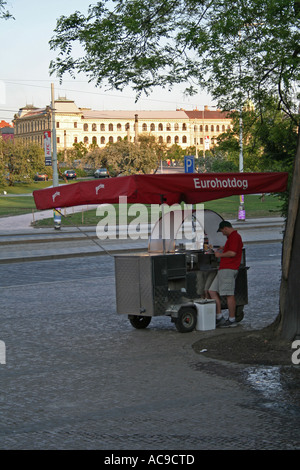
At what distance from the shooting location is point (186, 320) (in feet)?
37.5

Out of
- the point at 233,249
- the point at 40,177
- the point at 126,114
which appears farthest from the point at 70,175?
the point at 233,249

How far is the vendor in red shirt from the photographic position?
11.6 meters

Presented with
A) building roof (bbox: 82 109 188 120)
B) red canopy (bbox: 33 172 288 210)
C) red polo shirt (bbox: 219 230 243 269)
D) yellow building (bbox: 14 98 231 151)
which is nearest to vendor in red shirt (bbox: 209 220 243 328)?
red polo shirt (bbox: 219 230 243 269)

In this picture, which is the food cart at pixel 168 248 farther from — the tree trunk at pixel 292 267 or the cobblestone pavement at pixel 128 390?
the tree trunk at pixel 292 267

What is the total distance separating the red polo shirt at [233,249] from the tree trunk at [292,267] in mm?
1764

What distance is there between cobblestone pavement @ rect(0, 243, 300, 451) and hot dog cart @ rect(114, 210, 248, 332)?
33 centimetres

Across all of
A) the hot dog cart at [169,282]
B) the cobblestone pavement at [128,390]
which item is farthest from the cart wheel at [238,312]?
the cobblestone pavement at [128,390]

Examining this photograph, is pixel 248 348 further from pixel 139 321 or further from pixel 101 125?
pixel 101 125

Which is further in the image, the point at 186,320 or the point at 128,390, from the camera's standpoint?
the point at 186,320

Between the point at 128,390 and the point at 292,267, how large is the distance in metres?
2.97

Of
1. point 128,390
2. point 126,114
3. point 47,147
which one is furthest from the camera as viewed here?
point 126,114

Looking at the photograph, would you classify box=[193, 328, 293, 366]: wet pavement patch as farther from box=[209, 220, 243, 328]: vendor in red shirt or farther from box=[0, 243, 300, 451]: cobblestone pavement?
box=[209, 220, 243, 328]: vendor in red shirt

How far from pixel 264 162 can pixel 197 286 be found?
3.53 meters

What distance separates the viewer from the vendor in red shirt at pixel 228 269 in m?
11.6
